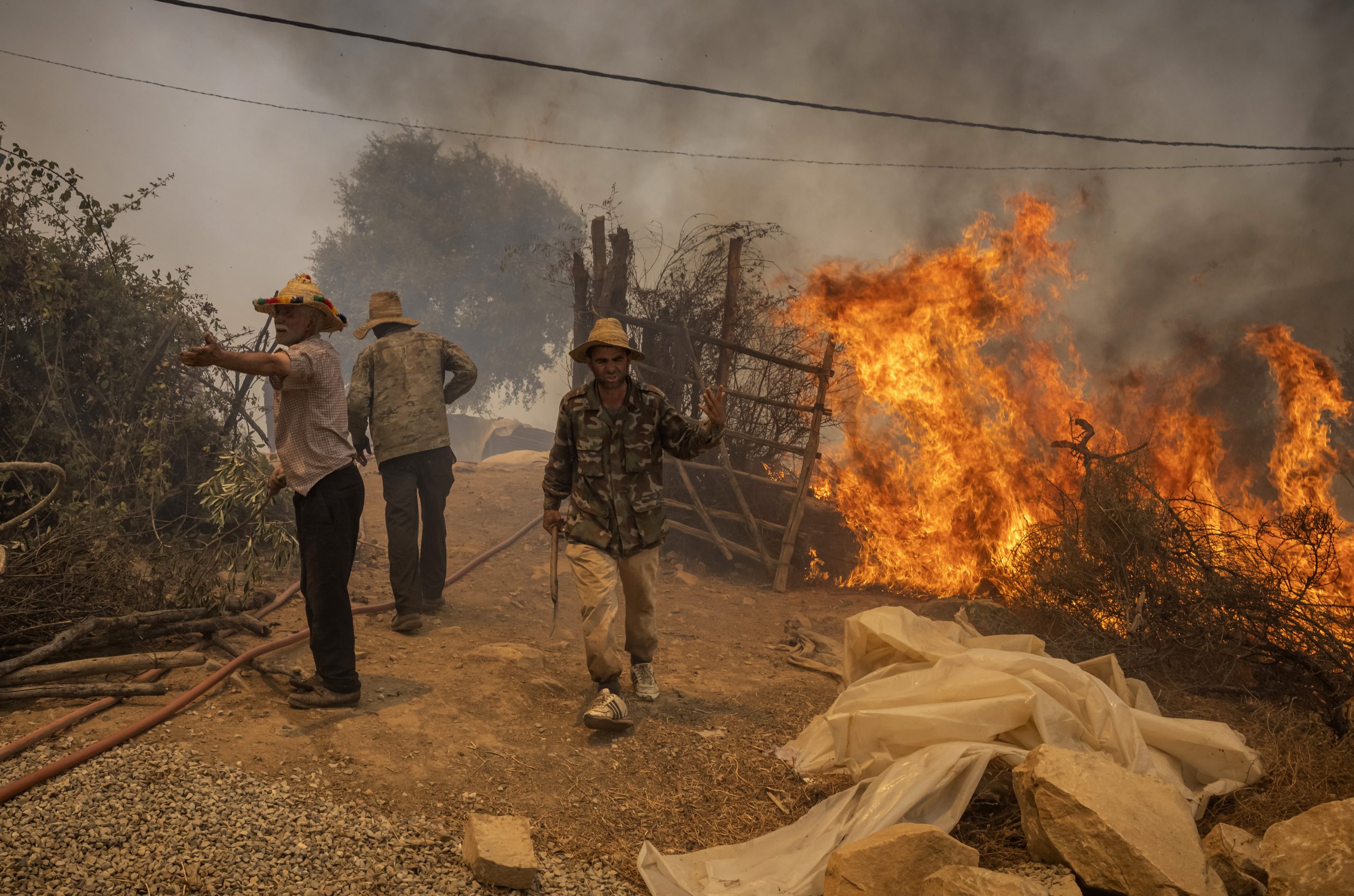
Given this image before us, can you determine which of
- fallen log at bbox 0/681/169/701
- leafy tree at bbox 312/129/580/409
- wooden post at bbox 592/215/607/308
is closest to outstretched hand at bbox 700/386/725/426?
fallen log at bbox 0/681/169/701

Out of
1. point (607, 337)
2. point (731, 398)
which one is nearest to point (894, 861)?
point (607, 337)

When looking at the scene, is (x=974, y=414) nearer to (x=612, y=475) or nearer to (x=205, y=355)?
(x=612, y=475)

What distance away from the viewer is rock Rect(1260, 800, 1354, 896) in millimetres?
2344

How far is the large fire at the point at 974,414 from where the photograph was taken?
7.62 m

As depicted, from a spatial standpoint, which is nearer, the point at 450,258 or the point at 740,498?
the point at 740,498

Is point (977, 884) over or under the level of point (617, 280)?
under

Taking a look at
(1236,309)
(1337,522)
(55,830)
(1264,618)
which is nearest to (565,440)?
(55,830)

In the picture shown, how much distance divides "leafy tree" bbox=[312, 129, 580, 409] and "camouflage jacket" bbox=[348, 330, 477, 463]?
2391cm

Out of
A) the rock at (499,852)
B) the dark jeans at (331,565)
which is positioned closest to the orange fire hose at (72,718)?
the dark jeans at (331,565)

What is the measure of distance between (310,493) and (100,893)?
181 centimetres

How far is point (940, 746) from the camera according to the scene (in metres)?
3.10

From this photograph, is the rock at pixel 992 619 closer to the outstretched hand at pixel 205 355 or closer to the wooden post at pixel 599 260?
the outstretched hand at pixel 205 355

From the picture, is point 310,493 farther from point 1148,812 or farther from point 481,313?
point 481,313

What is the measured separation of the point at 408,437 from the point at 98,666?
2.31 metres
